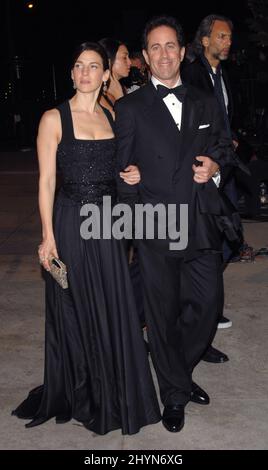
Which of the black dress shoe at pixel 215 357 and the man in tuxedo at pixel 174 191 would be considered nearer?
the man in tuxedo at pixel 174 191

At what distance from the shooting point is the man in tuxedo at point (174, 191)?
3.69 m

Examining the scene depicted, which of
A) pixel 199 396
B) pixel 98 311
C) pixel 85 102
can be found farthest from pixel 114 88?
pixel 199 396

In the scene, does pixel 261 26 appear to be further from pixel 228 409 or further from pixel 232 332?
pixel 228 409

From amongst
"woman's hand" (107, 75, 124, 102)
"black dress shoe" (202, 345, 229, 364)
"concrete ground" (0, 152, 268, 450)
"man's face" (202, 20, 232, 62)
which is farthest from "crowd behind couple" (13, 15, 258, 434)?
"woman's hand" (107, 75, 124, 102)

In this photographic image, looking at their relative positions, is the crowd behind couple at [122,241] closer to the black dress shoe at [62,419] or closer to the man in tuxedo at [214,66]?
the black dress shoe at [62,419]

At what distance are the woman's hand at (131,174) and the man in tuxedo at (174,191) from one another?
0.13 feet

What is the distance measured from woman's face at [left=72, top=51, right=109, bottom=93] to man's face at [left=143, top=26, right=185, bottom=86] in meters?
0.29

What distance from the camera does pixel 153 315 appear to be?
3898mm

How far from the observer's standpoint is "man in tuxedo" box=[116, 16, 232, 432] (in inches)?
145

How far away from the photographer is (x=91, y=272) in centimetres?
372

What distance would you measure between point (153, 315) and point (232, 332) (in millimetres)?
1563

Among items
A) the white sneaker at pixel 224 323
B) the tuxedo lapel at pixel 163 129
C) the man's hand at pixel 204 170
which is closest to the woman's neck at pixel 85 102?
the tuxedo lapel at pixel 163 129

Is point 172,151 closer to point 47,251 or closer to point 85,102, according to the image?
point 85,102

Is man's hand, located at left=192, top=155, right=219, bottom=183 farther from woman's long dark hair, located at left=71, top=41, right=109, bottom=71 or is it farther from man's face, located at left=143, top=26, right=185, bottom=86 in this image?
woman's long dark hair, located at left=71, top=41, right=109, bottom=71
